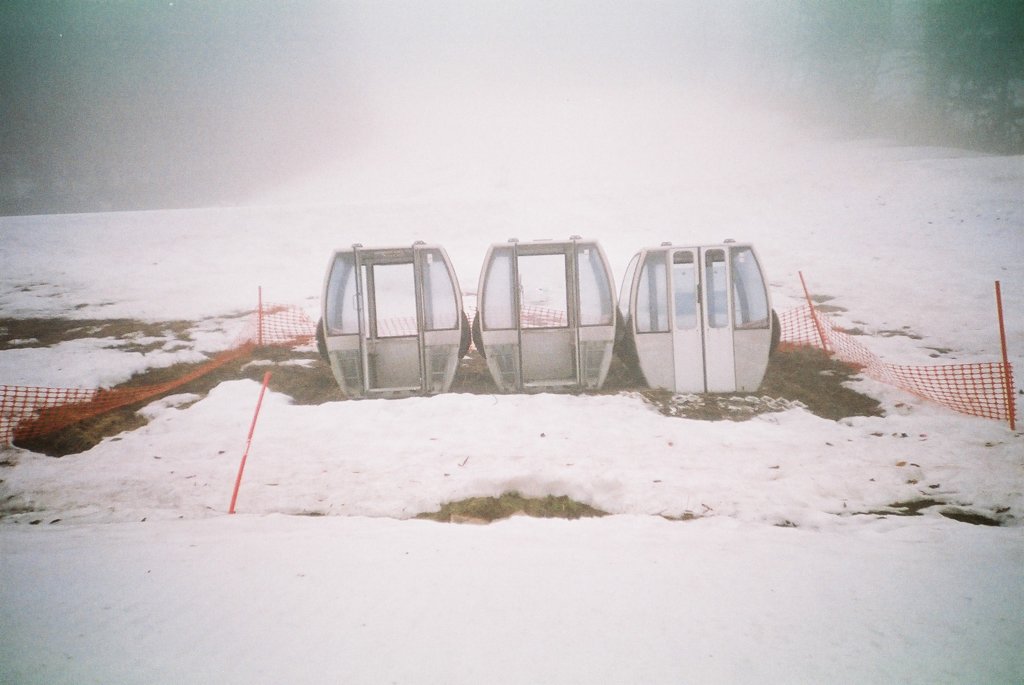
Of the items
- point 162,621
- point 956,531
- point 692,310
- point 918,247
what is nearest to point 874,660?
point 956,531

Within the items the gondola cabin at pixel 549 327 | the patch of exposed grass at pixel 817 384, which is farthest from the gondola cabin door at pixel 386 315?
the patch of exposed grass at pixel 817 384

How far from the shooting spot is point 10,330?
13523mm

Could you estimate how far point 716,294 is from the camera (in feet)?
26.9

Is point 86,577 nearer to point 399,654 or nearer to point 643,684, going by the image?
point 399,654

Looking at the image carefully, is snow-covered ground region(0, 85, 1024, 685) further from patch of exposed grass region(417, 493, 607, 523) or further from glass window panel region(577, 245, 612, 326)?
glass window panel region(577, 245, 612, 326)

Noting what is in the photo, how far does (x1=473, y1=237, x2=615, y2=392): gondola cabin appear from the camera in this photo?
26.9 feet

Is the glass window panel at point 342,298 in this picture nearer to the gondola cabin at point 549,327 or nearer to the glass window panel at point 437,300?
the glass window panel at point 437,300

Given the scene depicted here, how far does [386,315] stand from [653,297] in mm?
4738

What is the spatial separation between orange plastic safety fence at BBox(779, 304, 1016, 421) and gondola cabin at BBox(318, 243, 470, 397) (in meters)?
7.93

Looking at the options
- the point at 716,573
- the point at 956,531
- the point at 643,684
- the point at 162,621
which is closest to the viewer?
the point at 643,684

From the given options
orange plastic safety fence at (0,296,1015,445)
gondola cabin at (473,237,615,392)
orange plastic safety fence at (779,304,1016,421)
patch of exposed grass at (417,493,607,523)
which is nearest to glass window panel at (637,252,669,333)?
gondola cabin at (473,237,615,392)

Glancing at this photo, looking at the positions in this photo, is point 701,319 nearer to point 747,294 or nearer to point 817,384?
point 747,294

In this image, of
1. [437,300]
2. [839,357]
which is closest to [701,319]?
[839,357]

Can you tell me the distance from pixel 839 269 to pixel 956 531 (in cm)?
1688
